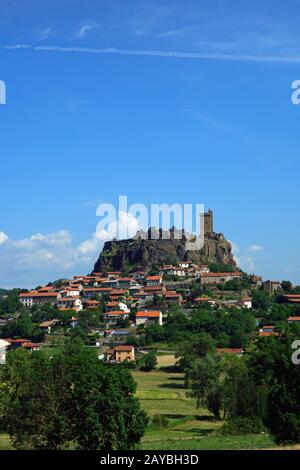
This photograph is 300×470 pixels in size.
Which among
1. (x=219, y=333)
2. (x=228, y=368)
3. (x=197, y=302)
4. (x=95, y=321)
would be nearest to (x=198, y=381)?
(x=228, y=368)

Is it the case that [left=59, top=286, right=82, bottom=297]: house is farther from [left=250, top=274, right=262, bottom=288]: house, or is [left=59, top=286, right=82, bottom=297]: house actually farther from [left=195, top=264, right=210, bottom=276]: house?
[left=250, top=274, right=262, bottom=288]: house

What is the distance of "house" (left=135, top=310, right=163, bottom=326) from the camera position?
9724cm

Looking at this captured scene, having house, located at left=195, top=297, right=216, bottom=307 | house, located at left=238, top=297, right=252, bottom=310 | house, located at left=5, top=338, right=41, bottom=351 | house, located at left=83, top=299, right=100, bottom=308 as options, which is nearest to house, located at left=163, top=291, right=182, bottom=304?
house, located at left=195, top=297, right=216, bottom=307

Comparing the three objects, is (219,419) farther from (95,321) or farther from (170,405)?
(95,321)

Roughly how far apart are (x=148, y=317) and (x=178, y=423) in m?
55.4

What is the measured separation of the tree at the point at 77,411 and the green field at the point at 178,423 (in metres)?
2.12

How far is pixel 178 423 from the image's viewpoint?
141ft

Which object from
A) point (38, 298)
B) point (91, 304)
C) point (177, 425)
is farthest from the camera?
point (38, 298)

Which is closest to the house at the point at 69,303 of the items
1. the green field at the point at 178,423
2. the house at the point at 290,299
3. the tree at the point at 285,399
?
the house at the point at 290,299

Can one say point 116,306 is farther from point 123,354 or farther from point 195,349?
point 195,349

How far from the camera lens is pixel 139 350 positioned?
3196 inches

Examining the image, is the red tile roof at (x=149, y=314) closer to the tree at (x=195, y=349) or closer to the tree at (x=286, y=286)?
the tree at (x=195, y=349)

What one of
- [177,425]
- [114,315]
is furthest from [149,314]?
[177,425]
